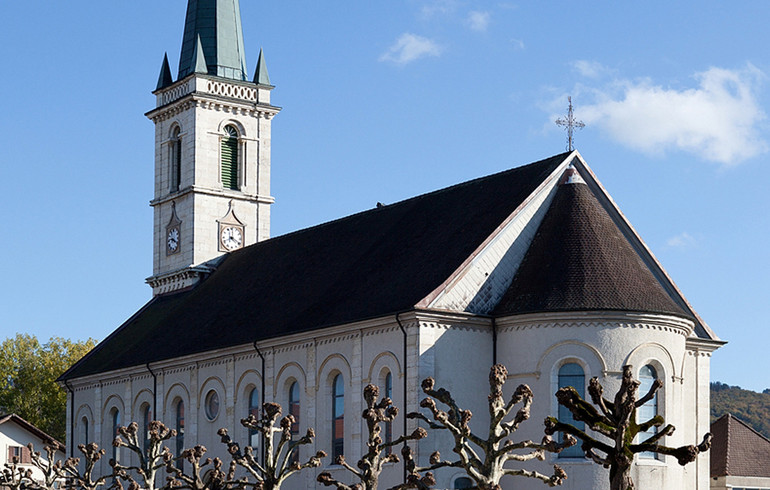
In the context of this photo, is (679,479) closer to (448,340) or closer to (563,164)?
(448,340)

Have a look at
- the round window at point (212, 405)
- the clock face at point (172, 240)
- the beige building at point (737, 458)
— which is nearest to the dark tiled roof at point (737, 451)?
the beige building at point (737, 458)

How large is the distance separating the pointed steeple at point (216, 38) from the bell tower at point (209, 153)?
51mm

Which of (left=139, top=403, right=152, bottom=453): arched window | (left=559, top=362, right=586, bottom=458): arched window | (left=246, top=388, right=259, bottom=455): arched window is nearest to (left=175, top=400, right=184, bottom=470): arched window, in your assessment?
(left=139, top=403, right=152, bottom=453): arched window

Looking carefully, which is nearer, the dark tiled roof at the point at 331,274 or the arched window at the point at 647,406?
the arched window at the point at 647,406

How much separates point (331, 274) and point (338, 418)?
749 cm

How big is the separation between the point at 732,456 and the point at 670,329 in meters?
28.6

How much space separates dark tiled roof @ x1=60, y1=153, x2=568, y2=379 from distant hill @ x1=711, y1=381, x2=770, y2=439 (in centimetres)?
8086

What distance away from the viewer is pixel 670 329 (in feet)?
148

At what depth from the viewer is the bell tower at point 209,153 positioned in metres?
69.2

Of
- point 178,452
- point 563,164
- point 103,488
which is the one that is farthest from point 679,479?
point 103,488

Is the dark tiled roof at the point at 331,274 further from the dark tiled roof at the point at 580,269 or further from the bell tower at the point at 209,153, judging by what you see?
the bell tower at the point at 209,153

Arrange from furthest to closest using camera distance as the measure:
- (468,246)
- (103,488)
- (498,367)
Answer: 1. (103,488)
2. (468,246)
3. (498,367)

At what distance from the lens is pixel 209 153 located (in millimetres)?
69625

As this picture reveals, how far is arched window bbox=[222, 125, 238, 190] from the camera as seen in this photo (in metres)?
70.4
